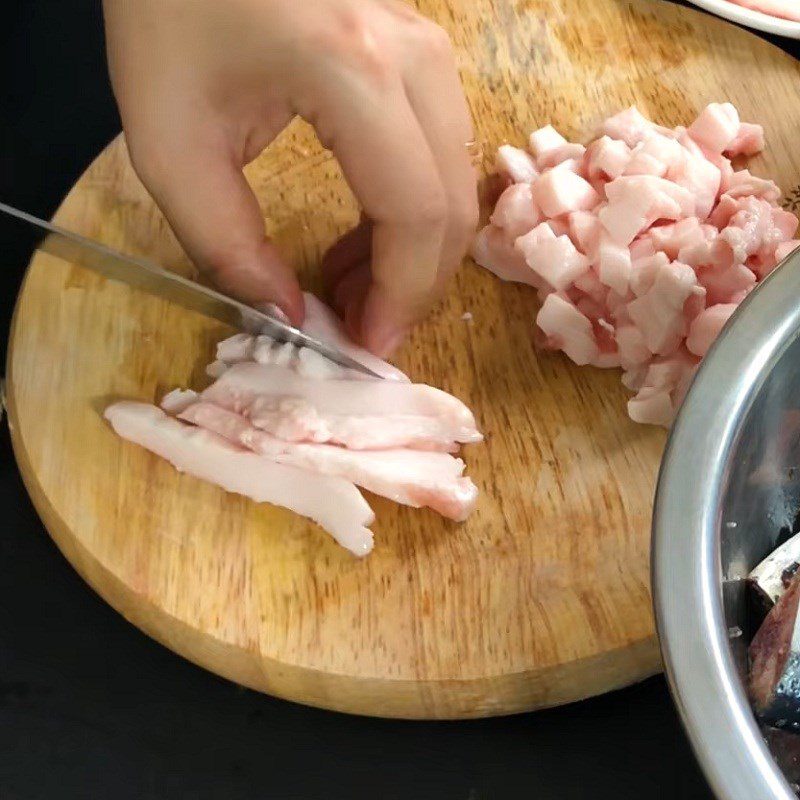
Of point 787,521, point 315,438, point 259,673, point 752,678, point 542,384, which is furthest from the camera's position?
point 542,384

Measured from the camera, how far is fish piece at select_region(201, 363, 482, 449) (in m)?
1.25

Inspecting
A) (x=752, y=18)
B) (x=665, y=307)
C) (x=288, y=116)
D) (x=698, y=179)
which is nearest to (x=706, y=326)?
(x=665, y=307)

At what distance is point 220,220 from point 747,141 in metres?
0.86

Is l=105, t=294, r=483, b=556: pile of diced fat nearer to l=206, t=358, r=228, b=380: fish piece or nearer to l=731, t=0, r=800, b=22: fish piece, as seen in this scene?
l=206, t=358, r=228, b=380: fish piece

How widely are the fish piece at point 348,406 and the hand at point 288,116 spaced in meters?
0.11

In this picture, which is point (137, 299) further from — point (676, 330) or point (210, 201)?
point (676, 330)

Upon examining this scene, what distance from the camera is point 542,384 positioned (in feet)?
4.43

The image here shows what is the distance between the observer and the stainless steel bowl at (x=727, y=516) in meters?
0.68

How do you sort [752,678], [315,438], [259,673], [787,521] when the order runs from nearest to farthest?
[752,678] < [787,521] < [259,673] < [315,438]

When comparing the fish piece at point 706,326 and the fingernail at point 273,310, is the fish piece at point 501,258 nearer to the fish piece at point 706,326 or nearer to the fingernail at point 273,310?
the fish piece at point 706,326

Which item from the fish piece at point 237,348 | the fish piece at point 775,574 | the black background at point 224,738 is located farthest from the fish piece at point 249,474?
the fish piece at point 775,574

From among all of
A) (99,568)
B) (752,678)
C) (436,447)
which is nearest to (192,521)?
(99,568)

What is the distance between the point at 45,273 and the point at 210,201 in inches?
15.1

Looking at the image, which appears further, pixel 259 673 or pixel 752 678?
pixel 259 673
